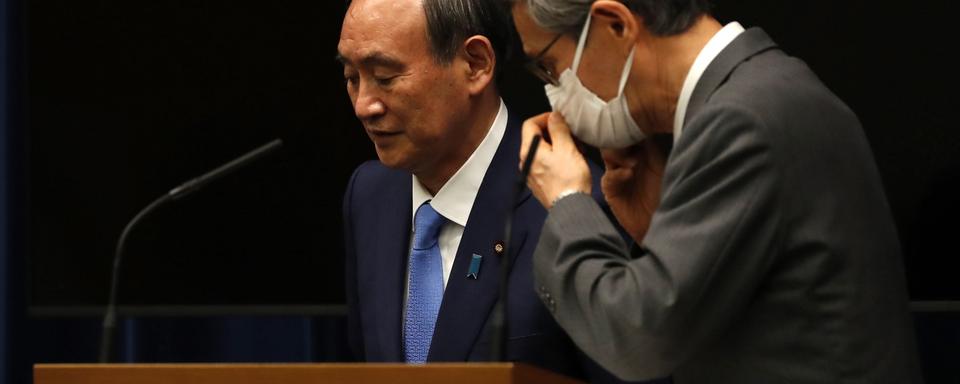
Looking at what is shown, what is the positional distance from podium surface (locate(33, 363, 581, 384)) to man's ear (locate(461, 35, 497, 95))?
2.82ft

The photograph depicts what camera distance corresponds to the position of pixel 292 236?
10.5ft

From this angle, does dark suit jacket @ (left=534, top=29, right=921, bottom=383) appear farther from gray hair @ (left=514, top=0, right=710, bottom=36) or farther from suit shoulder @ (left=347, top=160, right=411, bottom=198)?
suit shoulder @ (left=347, top=160, right=411, bottom=198)

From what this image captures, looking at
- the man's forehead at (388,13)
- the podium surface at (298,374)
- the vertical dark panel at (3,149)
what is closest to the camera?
the podium surface at (298,374)

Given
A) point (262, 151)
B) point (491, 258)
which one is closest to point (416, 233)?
point (491, 258)

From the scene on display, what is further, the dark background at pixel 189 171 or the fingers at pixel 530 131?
the dark background at pixel 189 171

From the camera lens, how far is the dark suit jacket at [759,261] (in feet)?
5.59

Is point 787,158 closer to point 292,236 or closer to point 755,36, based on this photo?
point 755,36

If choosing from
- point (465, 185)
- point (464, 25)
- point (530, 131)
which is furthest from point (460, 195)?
point (530, 131)

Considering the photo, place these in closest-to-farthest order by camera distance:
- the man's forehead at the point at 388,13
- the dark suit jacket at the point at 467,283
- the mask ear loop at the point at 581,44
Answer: the mask ear loop at the point at 581,44 → the dark suit jacket at the point at 467,283 → the man's forehead at the point at 388,13

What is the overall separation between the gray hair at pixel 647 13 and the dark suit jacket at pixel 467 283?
450mm

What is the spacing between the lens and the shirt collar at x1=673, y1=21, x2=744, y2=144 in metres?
1.86

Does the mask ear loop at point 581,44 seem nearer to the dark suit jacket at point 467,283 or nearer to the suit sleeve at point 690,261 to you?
the suit sleeve at point 690,261

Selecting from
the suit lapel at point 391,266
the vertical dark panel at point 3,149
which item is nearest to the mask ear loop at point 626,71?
the suit lapel at point 391,266

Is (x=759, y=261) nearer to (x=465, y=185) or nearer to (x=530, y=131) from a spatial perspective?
(x=530, y=131)
